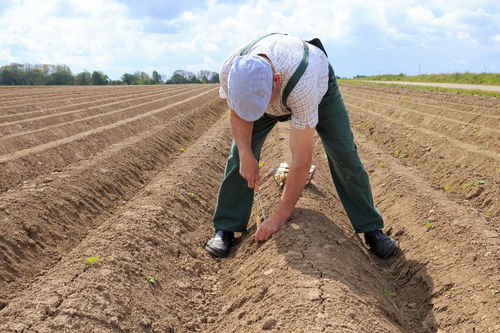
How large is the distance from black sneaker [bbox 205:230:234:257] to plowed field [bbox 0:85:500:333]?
10 cm

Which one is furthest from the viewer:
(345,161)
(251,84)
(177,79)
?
(177,79)

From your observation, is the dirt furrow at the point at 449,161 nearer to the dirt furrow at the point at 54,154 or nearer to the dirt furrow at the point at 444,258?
the dirt furrow at the point at 444,258

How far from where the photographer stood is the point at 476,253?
4051 millimetres

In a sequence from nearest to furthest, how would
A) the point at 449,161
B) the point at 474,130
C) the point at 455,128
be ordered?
the point at 449,161 → the point at 474,130 → the point at 455,128

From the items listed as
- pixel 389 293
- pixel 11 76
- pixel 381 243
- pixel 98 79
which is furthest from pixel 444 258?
pixel 98 79

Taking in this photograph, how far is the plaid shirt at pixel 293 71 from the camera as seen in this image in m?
3.21

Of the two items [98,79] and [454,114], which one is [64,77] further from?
[454,114]

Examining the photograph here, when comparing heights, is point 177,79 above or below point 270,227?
below

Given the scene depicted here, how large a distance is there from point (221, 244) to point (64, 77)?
71.1 meters

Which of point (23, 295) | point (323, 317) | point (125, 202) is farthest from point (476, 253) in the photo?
point (125, 202)

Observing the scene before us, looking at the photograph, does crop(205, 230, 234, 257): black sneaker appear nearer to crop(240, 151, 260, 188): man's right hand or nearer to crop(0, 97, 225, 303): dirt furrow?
crop(240, 151, 260, 188): man's right hand

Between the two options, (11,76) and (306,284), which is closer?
(306,284)

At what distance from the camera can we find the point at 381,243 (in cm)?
458

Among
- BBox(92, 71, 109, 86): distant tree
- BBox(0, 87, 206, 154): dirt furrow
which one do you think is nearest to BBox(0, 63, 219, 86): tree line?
BBox(92, 71, 109, 86): distant tree
